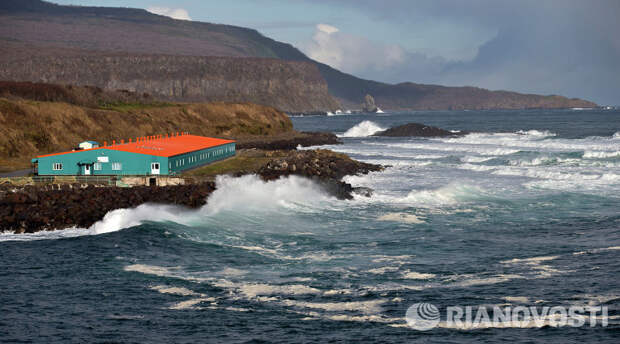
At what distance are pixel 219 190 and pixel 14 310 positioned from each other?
26.7 metres

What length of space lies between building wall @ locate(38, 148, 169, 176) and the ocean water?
21.6 feet

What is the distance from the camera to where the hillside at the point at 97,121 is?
77938 millimetres

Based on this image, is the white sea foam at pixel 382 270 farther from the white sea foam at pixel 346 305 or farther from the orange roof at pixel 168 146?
the orange roof at pixel 168 146

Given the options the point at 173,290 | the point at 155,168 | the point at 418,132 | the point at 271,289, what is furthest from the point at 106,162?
the point at 418,132

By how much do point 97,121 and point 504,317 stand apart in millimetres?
82049

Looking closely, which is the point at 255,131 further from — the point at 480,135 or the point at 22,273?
the point at 22,273

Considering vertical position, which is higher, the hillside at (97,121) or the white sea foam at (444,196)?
the hillside at (97,121)

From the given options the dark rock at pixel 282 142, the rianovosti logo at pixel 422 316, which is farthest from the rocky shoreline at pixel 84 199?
the dark rock at pixel 282 142

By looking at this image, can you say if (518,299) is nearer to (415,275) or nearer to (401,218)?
(415,275)

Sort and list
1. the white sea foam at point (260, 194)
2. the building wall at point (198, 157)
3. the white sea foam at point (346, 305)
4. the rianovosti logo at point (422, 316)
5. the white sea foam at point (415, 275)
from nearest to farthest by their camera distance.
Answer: the rianovosti logo at point (422, 316) → the white sea foam at point (346, 305) → the white sea foam at point (415, 275) → the white sea foam at point (260, 194) → the building wall at point (198, 157)

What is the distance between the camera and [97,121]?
97.6m

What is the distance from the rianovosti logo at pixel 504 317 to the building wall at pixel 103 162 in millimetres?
34720

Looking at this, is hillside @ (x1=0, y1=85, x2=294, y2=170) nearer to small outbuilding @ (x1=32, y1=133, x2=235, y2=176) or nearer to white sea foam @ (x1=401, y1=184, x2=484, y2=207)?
small outbuilding @ (x1=32, y1=133, x2=235, y2=176)

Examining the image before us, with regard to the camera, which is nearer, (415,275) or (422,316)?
(422,316)
